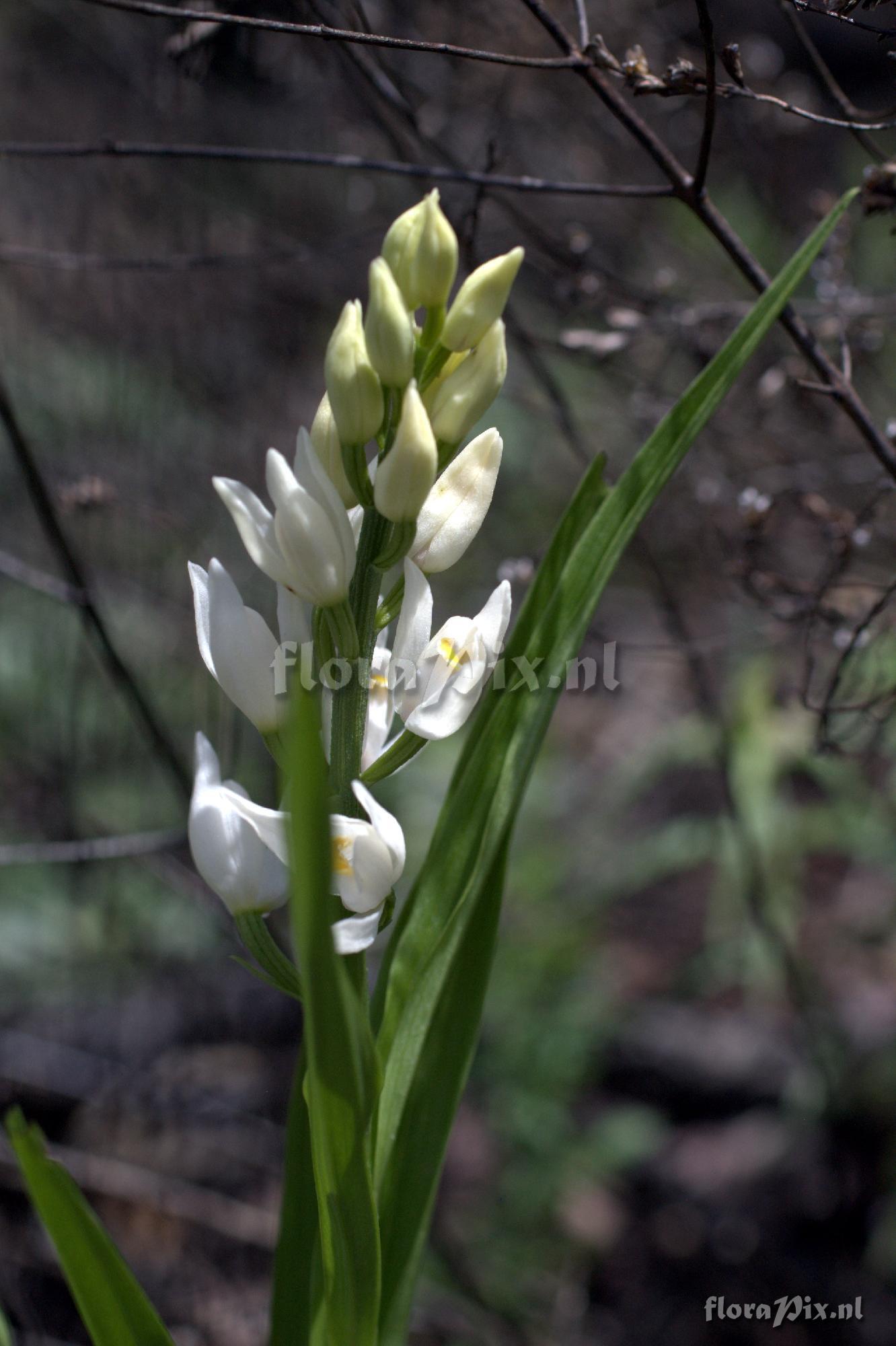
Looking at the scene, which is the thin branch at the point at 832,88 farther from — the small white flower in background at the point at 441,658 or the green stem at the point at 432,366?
the small white flower in background at the point at 441,658

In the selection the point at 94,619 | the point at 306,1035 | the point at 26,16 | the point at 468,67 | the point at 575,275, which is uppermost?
the point at 26,16

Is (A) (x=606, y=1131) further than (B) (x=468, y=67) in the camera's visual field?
Yes

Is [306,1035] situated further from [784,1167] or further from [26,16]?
[26,16]

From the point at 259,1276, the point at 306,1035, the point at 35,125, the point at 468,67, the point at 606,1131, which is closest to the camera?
the point at 306,1035

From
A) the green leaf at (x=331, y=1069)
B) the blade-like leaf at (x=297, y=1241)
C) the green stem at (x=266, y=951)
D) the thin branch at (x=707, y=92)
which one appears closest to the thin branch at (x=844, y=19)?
the thin branch at (x=707, y=92)

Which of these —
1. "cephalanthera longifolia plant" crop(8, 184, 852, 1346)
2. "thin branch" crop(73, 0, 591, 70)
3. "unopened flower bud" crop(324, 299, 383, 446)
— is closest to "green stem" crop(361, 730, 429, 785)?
"cephalanthera longifolia plant" crop(8, 184, 852, 1346)

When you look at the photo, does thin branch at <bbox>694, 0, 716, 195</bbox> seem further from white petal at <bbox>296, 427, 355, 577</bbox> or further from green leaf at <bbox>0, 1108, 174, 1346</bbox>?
green leaf at <bbox>0, 1108, 174, 1346</bbox>

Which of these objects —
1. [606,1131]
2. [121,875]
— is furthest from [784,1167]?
[121,875]

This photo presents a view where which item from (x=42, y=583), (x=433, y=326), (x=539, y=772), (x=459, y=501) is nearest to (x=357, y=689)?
(x=459, y=501)
